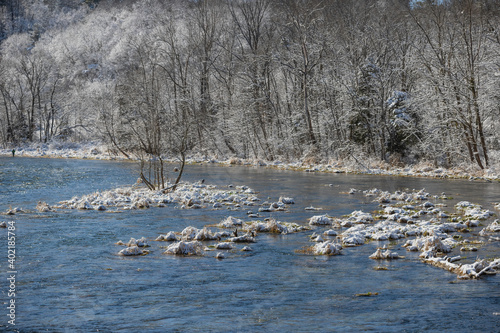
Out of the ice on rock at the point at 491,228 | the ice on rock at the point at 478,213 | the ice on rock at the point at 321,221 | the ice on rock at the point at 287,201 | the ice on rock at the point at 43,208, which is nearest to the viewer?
the ice on rock at the point at 491,228

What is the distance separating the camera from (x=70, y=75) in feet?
362

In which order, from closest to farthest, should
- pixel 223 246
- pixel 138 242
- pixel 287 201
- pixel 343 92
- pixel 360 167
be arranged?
pixel 223 246 < pixel 138 242 < pixel 287 201 < pixel 360 167 < pixel 343 92

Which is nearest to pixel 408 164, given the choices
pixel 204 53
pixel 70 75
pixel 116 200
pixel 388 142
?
pixel 388 142

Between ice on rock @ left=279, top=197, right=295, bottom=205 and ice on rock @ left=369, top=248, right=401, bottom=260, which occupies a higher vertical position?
ice on rock @ left=279, top=197, right=295, bottom=205

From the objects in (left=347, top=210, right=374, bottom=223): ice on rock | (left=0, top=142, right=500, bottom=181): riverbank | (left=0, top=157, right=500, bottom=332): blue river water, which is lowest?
(left=0, top=157, right=500, bottom=332): blue river water

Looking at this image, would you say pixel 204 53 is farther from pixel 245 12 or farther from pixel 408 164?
pixel 408 164

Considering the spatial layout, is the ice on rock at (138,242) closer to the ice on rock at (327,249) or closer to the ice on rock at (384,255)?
the ice on rock at (327,249)

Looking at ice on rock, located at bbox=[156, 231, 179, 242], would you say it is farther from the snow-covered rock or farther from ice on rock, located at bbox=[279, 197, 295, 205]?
ice on rock, located at bbox=[279, 197, 295, 205]

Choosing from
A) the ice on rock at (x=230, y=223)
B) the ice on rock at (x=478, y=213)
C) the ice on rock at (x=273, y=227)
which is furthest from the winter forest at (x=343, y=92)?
the ice on rock at (x=478, y=213)

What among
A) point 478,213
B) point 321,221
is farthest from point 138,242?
point 478,213

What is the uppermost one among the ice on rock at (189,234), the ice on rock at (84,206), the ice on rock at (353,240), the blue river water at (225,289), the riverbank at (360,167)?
the riverbank at (360,167)

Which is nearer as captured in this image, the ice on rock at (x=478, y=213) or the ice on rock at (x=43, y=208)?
the ice on rock at (x=478, y=213)

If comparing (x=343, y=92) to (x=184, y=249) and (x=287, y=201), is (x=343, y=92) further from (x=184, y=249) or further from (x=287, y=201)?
(x=184, y=249)

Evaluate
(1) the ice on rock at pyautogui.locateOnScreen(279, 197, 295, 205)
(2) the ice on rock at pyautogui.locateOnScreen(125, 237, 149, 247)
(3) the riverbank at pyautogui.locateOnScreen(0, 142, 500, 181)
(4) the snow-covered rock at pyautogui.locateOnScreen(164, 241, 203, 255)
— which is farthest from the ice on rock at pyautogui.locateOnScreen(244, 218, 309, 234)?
(3) the riverbank at pyautogui.locateOnScreen(0, 142, 500, 181)
